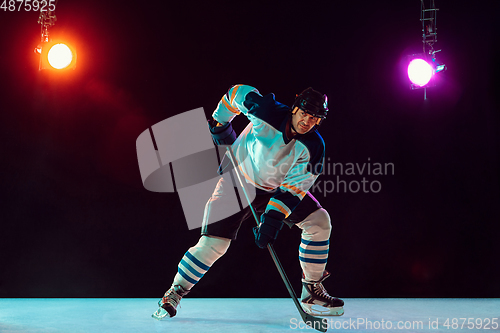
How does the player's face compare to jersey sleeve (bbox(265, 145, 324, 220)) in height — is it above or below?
above

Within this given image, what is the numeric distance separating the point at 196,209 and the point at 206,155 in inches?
16.0

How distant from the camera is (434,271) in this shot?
334 centimetres

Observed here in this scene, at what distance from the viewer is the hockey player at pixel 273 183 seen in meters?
2.42

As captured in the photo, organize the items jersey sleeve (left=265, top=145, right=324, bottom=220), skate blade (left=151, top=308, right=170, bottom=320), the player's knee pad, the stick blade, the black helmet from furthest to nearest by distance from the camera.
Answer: the player's knee pad, skate blade (left=151, top=308, right=170, bottom=320), jersey sleeve (left=265, top=145, right=324, bottom=220), the black helmet, the stick blade

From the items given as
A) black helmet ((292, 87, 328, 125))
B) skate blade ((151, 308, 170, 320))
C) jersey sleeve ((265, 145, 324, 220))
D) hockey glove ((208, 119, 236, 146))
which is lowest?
skate blade ((151, 308, 170, 320))

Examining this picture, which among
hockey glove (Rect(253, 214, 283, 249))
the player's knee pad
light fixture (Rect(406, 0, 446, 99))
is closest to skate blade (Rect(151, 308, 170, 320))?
hockey glove (Rect(253, 214, 283, 249))

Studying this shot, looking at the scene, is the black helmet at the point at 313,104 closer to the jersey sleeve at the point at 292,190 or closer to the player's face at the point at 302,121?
the player's face at the point at 302,121

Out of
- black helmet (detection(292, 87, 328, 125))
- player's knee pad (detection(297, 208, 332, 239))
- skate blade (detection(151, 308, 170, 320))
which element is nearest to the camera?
black helmet (detection(292, 87, 328, 125))

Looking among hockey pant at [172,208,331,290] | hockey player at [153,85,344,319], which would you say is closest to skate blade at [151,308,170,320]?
hockey player at [153,85,344,319]

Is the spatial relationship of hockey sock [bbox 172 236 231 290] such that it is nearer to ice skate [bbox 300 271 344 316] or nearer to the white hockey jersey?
the white hockey jersey

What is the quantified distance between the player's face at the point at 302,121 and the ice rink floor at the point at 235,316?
1.03 meters

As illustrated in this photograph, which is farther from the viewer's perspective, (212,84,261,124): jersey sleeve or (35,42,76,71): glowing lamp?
(35,42,76,71): glowing lamp

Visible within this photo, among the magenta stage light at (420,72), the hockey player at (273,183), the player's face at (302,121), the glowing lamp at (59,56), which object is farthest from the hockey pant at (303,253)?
the glowing lamp at (59,56)

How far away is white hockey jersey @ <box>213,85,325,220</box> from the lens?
246 cm
